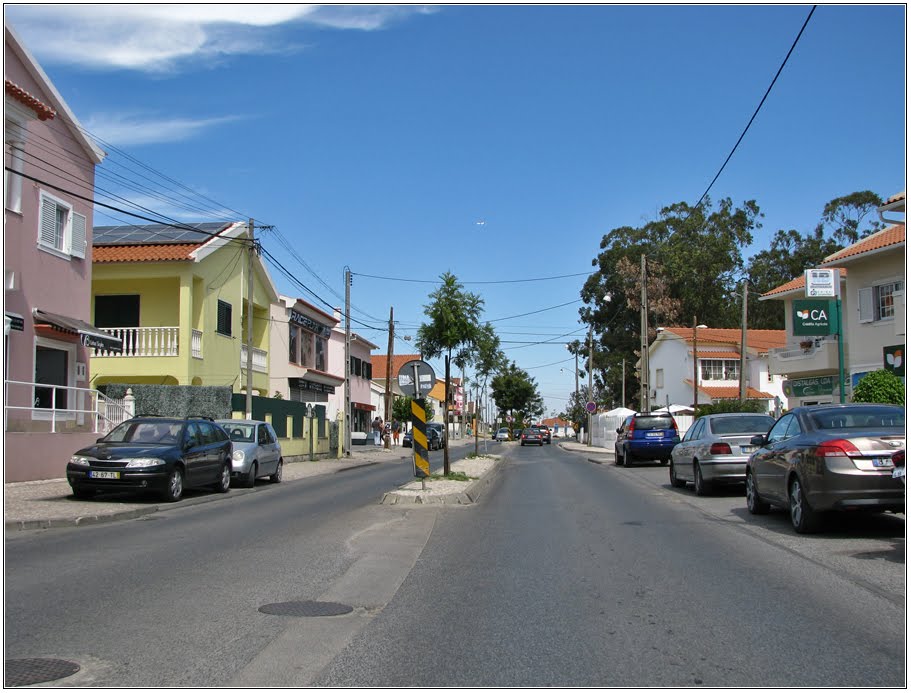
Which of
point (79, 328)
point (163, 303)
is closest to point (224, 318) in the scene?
point (163, 303)

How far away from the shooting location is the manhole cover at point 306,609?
6.62 m

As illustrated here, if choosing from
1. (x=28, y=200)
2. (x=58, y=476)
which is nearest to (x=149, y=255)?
(x=28, y=200)

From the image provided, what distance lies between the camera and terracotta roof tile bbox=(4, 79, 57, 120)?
18016mm

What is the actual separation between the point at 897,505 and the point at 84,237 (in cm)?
2024

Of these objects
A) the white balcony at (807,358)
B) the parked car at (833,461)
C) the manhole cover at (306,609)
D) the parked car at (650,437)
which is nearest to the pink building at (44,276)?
the manhole cover at (306,609)

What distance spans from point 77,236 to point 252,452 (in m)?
7.68

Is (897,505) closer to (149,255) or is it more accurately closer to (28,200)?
(28,200)

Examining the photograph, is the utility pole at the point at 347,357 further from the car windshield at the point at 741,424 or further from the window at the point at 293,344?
the car windshield at the point at 741,424

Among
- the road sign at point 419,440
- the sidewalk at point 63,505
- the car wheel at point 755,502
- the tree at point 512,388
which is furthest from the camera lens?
the tree at point 512,388

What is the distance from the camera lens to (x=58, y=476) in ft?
62.8

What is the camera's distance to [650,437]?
94.1 ft

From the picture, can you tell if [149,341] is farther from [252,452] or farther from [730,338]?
[730,338]

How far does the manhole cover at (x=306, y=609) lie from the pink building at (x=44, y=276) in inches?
499

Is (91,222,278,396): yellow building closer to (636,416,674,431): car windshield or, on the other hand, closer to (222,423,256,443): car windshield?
(222,423,256,443): car windshield
